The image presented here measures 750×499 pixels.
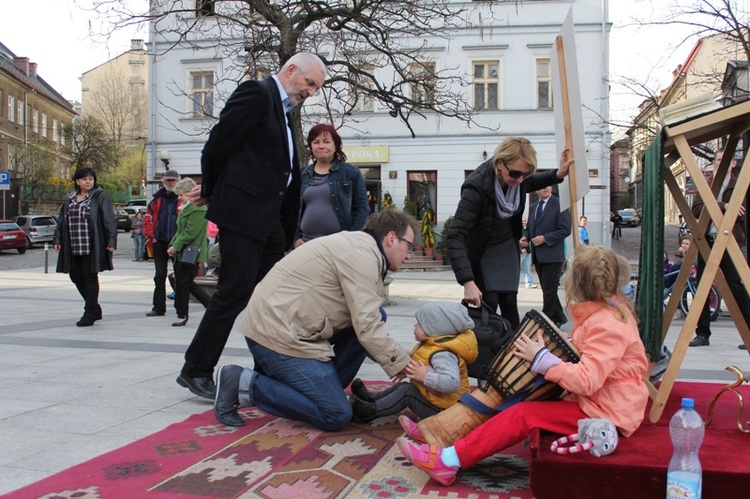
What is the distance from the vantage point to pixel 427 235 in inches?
908

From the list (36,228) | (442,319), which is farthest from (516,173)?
(36,228)

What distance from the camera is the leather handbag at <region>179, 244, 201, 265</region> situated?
7.71 meters

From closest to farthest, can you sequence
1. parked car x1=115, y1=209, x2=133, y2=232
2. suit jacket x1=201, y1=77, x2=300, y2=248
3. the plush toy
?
1. the plush toy
2. suit jacket x1=201, y1=77, x2=300, y2=248
3. parked car x1=115, y1=209, x2=133, y2=232

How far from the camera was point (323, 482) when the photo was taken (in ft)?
8.89

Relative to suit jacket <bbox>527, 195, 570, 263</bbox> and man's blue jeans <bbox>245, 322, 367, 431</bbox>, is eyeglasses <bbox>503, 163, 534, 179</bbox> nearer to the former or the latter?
man's blue jeans <bbox>245, 322, 367, 431</bbox>

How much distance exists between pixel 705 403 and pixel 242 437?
234cm

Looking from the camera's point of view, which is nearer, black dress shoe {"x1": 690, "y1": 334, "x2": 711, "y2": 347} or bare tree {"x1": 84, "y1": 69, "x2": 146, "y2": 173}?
black dress shoe {"x1": 690, "y1": 334, "x2": 711, "y2": 347}

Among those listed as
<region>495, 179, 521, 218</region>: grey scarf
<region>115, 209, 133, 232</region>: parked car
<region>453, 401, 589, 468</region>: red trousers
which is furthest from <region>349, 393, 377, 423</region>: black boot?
<region>115, 209, 133, 232</region>: parked car

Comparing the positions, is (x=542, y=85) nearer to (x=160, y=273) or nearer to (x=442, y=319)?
(x=160, y=273)

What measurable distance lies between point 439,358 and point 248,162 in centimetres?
160

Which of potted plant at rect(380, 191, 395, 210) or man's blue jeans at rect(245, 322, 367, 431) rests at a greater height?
potted plant at rect(380, 191, 395, 210)

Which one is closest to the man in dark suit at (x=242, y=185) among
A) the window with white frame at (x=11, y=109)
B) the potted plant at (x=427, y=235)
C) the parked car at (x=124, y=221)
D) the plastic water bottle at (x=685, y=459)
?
the plastic water bottle at (x=685, y=459)

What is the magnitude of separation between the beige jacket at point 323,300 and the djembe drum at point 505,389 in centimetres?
41

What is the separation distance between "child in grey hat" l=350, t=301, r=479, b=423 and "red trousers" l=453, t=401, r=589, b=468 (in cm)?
57
